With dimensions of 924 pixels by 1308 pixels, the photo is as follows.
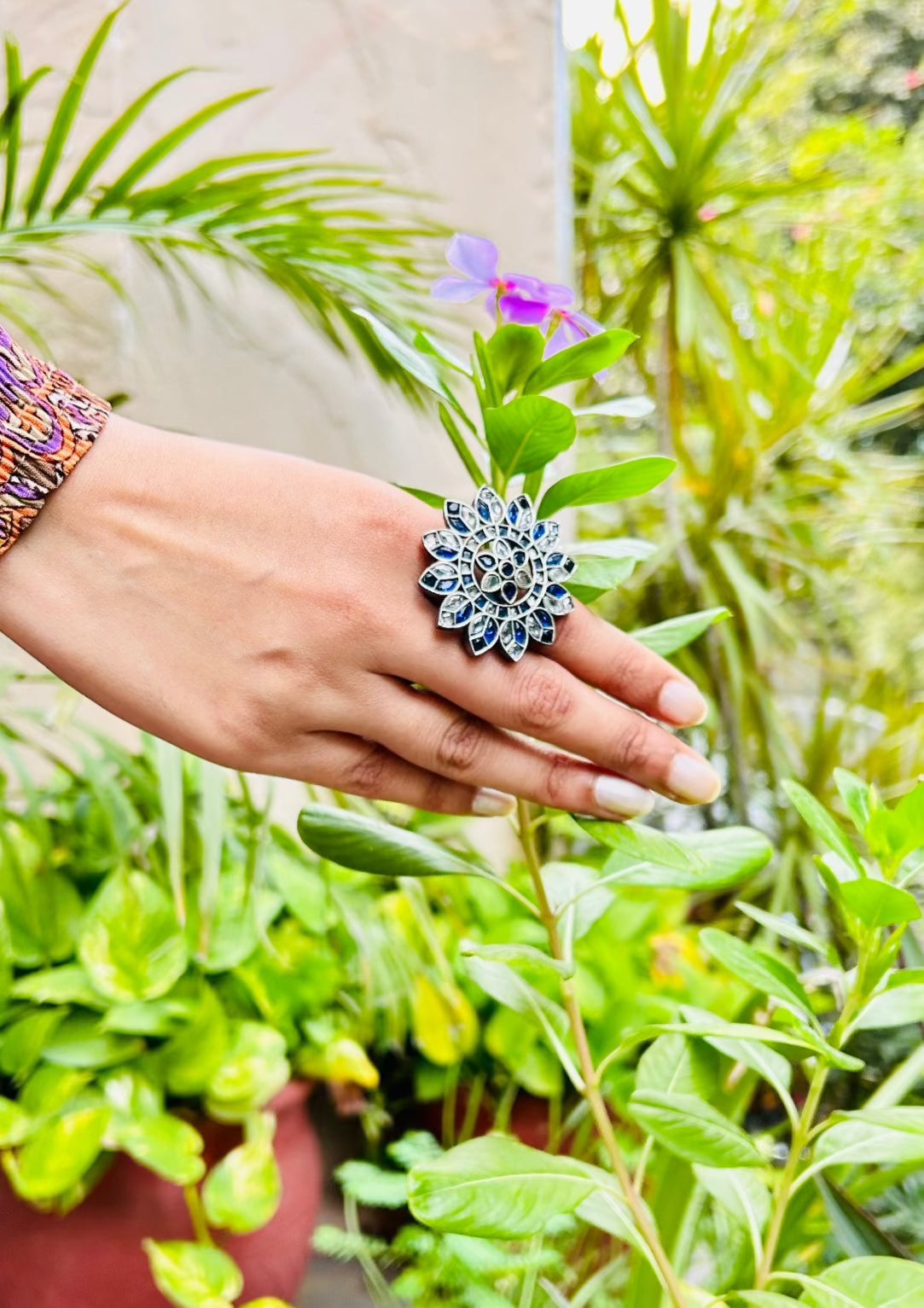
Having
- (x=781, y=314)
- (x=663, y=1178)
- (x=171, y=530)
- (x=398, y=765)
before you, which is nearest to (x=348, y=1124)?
(x=663, y=1178)

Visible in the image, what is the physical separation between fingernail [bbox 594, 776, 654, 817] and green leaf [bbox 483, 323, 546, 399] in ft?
0.59

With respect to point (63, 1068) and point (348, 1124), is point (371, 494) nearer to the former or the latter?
point (63, 1068)

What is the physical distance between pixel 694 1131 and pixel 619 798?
0.46ft

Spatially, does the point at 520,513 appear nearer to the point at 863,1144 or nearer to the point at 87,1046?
the point at 863,1144

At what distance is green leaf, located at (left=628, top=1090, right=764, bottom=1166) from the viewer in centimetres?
40

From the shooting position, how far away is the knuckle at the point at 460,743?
0.46 meters

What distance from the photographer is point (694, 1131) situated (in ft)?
1.31

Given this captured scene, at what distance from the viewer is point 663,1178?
0.54 metres

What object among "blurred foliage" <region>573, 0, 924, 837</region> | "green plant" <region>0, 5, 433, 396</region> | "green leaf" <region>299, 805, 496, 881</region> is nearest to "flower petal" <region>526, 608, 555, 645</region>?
"green leaf" <region>299, 805, 496, 881</region>

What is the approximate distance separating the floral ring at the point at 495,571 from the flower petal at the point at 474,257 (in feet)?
0.35

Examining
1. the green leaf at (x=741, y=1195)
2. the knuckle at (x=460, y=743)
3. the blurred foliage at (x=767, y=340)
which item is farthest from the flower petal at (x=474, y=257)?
the blurred foliage at (x=767, y=340)

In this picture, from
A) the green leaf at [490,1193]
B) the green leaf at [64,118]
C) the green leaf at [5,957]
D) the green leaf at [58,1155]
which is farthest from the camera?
the green leaf at [64,118]

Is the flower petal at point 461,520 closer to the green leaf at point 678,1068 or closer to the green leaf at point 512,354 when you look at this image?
the green leaf at point 512,354

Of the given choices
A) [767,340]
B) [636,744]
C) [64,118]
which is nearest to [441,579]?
[636,744]
